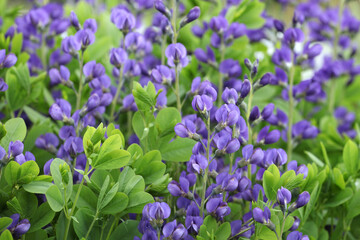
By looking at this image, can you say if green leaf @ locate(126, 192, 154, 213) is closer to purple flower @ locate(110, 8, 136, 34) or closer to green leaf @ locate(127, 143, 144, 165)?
green leaf @ locate(127, 143, 144, 165)

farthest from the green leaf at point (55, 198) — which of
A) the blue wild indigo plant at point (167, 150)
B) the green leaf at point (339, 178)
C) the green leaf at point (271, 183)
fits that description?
the green leaf at point (339, 178)

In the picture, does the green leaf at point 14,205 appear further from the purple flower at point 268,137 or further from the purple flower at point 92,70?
the purple flower at point 268,137

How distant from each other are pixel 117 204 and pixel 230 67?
624 mm

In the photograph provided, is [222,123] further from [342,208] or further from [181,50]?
[342,208]

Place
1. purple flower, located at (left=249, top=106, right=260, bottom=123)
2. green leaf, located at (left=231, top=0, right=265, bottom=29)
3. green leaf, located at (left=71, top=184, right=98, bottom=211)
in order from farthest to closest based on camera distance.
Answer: green leaf, located at (left=231, top=0, right=265, bottom=29) → purple flower, located at (left=249, top=106, right=260, bottom=123) → green leaf, located at (left=71, top=184, right=98, bottom=211)

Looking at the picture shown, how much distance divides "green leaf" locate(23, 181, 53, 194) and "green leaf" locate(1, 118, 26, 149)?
12 centimetres

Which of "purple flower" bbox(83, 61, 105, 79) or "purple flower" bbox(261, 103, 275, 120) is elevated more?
"purple flower" bbox(83, 61, 105, 79)

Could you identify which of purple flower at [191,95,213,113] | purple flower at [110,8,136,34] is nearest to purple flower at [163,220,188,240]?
purple flower at [191,95,213,113]

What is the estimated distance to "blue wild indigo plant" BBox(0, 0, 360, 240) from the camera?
0.84m

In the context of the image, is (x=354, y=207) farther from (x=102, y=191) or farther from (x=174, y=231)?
(x=102, y=191)

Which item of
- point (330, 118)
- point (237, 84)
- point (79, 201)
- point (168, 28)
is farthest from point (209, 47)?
point (79, 201)

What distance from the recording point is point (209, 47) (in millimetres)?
1364

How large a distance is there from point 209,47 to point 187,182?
1.91ft

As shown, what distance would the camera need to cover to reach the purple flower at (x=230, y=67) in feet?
4.30
